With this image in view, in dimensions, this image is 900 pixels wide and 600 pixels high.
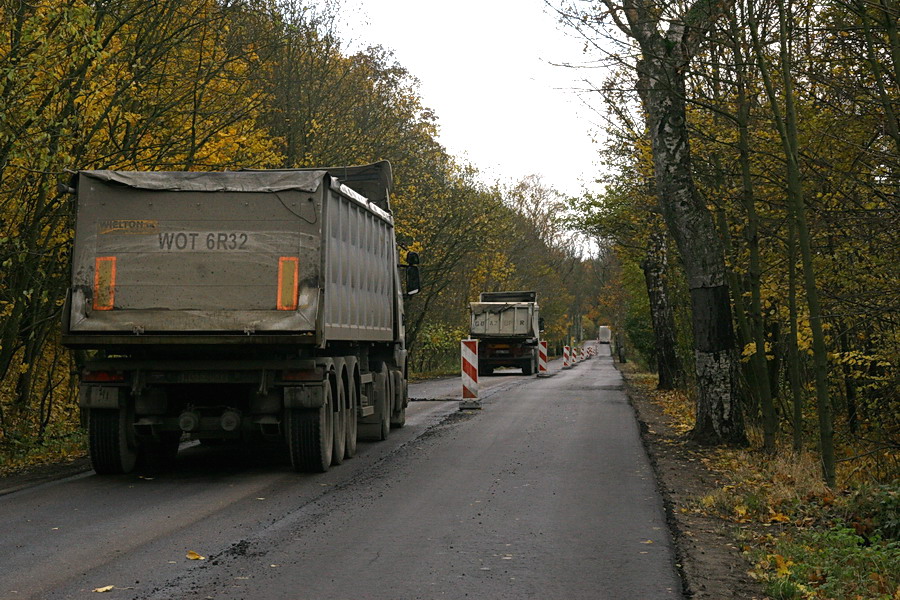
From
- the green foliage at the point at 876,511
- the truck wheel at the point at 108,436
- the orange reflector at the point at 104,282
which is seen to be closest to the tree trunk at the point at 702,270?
the green foliage at the point at 876,511

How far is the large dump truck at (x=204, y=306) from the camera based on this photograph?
10.6m

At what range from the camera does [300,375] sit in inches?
433

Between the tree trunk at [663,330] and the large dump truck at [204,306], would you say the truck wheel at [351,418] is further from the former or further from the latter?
the tree trunk at [663,330]

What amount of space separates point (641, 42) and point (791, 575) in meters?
8.67

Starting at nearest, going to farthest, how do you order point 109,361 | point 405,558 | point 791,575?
1. point 791,575
2. point 405,558
3. point 109,361

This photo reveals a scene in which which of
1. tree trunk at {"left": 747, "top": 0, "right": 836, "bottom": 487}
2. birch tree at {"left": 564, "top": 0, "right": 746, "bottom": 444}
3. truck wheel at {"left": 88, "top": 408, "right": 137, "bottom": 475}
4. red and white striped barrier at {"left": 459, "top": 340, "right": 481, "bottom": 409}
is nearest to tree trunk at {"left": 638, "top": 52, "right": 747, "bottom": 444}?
birch tree at {"left": 564, "top": 0, "right": 746, "bottom": 444}

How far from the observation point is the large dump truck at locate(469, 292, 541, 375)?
41.8m

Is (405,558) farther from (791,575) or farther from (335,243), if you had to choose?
(335,243)

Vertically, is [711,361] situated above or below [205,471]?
above

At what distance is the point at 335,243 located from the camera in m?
11.5

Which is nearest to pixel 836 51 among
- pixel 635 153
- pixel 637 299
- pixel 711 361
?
pixel 711 361

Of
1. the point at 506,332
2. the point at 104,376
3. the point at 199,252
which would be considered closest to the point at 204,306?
the point at 199,252

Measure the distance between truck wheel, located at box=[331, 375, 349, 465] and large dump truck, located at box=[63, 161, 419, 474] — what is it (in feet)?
2.19

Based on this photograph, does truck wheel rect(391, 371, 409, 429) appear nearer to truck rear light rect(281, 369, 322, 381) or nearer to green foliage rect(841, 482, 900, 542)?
truck rear light rect(281, 369, 322, 381)
